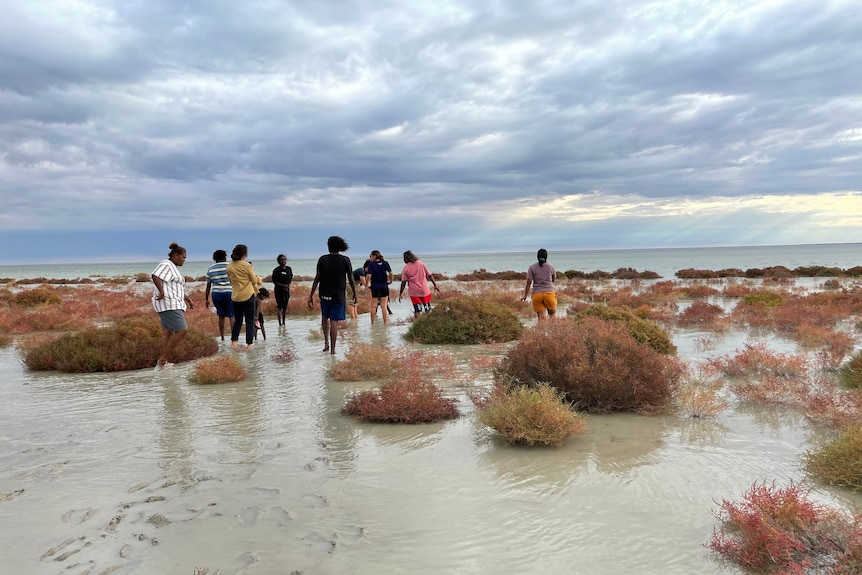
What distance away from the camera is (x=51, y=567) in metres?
3.17

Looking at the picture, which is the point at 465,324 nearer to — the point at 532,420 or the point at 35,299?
the point at 532,420

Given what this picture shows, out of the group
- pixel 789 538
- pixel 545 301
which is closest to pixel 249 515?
pixel 789 538

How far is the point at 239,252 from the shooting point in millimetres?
10945

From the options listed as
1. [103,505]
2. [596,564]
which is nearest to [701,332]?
[596,564]

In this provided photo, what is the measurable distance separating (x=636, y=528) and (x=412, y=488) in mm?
1634

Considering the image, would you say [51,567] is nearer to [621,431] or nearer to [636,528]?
[636,528]

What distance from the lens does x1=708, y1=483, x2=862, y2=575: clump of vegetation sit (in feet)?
9.46

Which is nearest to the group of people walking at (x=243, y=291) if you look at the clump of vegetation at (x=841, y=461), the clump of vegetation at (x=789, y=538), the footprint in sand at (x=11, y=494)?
the footprint in sand at (x=11, y=494)

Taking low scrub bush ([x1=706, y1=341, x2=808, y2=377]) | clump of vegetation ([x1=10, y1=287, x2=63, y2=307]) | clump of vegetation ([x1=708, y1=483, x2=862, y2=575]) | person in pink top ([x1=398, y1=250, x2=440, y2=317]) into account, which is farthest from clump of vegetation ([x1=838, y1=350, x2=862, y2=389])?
clump of vegetation ([x1=10, y1=287, x2=63, y2=307])

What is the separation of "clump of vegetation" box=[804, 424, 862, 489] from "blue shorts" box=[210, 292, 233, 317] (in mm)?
10740

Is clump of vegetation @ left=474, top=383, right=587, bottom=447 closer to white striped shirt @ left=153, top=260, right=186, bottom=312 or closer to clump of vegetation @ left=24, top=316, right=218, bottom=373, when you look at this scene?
white striped shirt @ left=153, top=260, right=186, bottom=312

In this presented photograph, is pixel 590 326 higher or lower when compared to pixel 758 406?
higher

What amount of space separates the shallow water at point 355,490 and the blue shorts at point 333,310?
3648 millimetres

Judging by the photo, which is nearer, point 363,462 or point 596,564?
point 596,564
